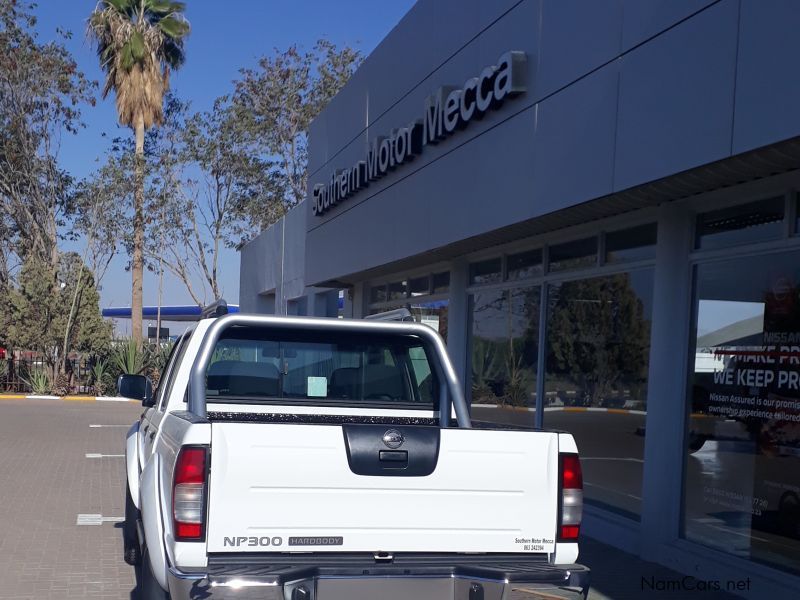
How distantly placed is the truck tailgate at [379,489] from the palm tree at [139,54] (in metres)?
26.7

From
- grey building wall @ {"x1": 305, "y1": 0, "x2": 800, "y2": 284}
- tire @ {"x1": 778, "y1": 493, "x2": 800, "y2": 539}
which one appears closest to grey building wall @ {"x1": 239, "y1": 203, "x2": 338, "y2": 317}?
grey building wall @ {"x1": 305, "y1": 0, "x2": 800, "y2": 284}

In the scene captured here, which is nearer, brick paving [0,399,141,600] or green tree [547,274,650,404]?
brick paving [0,399,141,600]

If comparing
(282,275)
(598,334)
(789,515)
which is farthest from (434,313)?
(282,275)

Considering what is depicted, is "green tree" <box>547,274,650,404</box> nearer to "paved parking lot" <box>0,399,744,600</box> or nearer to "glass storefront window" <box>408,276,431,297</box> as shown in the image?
"paved parking lot" <box>0,399,744,600</box>

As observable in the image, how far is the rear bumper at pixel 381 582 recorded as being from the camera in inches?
151

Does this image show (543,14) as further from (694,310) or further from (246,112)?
(246,112)

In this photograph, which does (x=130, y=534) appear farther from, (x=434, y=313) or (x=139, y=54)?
(x=139, y=54)

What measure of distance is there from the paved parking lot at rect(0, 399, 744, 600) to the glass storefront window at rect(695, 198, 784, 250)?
8.64ft

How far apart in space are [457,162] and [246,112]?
24962 mm

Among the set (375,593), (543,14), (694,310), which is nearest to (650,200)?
(694,310)

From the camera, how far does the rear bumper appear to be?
12.6 feet

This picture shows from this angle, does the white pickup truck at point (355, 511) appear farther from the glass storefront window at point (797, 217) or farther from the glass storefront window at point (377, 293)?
the glass storefront window at point (377, 293)

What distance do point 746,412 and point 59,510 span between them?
668 centimetres

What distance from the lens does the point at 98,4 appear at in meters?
30.2
